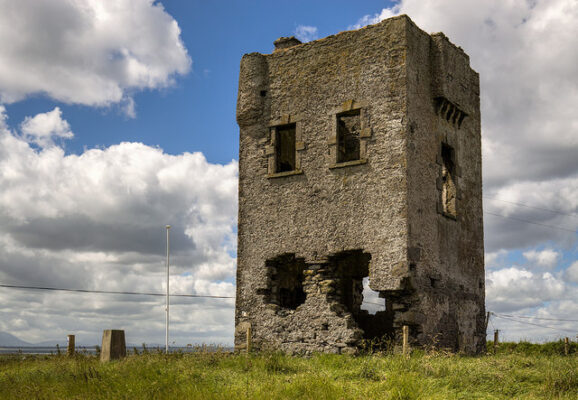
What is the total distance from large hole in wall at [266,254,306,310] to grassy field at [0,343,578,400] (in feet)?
7.40

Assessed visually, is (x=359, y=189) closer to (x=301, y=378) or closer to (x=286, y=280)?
(x=286, y=280)

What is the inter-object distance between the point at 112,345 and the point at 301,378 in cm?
492

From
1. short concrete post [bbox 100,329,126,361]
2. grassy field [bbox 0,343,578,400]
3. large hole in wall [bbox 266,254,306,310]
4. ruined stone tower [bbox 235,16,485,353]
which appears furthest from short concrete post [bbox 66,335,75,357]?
large hole in wall [bbox 266,254,306,310]

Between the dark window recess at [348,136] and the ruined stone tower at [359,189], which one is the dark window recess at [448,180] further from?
the dark window recess at [348,136]

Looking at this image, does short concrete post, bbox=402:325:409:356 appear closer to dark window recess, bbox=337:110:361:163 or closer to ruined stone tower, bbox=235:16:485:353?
ruined stone tower, bbox=235:16:485:353

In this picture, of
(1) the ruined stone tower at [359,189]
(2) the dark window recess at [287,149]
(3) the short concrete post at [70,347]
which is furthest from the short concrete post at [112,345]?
(2) the dark window recess at [287,149]

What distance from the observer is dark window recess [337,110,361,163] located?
611 inches

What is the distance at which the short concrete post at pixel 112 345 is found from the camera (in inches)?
533

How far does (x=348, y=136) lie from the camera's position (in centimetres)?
1652

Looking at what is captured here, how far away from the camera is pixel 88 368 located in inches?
485

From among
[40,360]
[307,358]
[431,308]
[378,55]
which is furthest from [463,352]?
[40,360]

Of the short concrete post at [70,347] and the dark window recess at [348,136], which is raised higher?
the dark window recess at [348,136]

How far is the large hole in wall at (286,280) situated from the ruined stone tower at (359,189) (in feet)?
0.13

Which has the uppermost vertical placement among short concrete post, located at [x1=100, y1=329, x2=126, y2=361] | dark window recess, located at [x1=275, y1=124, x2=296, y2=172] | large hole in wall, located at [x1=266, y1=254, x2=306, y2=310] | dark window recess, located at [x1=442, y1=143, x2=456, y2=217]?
dark window recess, located at [x1=275, y1=124, x2=296, y2=172]
